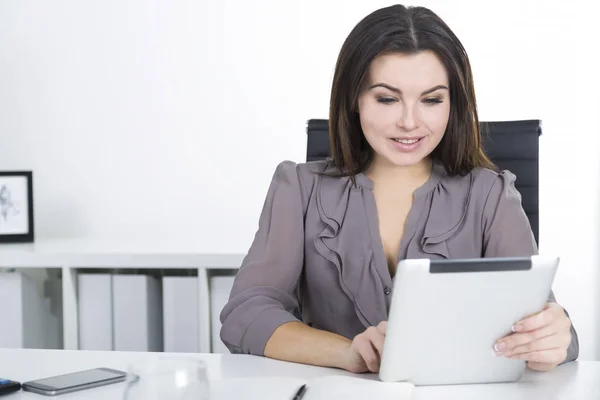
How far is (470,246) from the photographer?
1.57m

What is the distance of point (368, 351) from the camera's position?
3.91ft

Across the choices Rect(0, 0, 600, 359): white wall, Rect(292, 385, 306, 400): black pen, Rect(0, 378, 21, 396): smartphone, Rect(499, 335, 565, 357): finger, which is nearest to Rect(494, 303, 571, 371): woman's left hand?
Rect(499, 335, 565, 357): finger

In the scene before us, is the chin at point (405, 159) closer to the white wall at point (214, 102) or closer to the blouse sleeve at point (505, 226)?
the blouse sleeve at point (505, 226)

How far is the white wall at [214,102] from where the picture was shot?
9.14ft

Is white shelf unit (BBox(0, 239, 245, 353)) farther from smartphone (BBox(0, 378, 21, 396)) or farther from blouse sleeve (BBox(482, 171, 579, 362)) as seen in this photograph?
smartphone (BBox(0, 378, 21, 396))

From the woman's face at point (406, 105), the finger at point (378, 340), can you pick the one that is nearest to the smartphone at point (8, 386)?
the finger at point (378, 340)

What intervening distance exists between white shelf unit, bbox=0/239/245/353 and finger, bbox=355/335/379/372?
1.14 m

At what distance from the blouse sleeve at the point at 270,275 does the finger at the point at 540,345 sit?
0.42 meters

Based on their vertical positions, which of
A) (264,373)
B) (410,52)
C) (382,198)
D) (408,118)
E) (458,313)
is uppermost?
(410,52)

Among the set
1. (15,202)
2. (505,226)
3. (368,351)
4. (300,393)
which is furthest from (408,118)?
(15,202)

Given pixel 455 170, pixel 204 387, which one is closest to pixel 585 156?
pixel 455 170

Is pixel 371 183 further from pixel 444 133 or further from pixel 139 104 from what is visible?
pixel 139 104

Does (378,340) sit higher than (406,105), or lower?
lower

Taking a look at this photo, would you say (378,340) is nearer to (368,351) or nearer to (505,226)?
(368,351)
